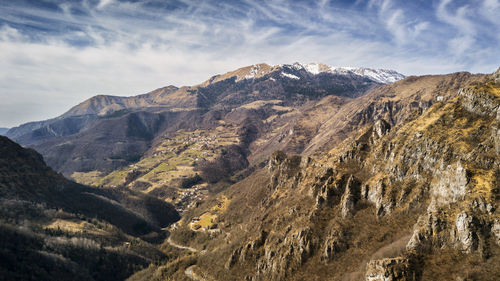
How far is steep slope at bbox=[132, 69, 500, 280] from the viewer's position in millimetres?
71875

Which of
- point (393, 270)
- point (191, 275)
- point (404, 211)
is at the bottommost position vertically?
point (191, 275)

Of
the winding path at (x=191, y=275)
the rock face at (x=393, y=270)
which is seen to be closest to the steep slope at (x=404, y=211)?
the rock face at (x=393, y=270)

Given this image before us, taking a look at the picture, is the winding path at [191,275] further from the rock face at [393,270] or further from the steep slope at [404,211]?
the rock face at [393,270]

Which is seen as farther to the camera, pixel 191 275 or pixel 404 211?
pixel 191 275

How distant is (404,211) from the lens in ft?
318

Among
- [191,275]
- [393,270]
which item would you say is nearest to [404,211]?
[393,270]

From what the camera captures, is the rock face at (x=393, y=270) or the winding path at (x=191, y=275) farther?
the winding path at (x=191, y=275)

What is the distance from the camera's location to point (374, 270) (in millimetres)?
77375

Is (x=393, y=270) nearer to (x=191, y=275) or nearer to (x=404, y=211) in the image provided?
(x=404, y=211)

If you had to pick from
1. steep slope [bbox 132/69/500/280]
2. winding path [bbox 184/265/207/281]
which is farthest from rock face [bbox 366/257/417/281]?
winding path [bbox 184/265/207/281]

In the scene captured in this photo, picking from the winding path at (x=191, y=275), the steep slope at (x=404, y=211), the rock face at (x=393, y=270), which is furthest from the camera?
the winding path at (x=191, y=275)

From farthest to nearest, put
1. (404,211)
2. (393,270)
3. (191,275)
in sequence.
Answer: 1. (191,275)
2. (404,211)
3. (393,270)

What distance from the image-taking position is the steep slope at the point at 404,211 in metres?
71.9

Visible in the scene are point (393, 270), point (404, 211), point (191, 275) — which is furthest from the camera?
point (191, 275)
